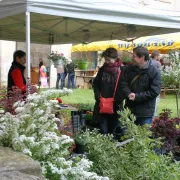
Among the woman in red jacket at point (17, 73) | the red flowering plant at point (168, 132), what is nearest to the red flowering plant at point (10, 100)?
the red flowering plant at point (168, 132)

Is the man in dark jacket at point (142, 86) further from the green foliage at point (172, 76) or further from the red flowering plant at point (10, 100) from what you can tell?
the green foliage at point (172, 76)

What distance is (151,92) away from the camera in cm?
405

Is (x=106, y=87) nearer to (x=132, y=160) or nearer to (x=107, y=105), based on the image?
(x=107, y=105)

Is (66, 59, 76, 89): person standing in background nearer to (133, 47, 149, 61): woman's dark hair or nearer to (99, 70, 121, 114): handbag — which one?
(99, 70, 121, 114): handbag

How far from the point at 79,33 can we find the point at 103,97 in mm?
3006

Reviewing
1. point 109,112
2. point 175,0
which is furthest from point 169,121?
point 175,0

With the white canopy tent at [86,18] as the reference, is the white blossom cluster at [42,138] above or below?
below

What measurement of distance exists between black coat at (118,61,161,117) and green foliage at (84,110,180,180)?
1.77 m

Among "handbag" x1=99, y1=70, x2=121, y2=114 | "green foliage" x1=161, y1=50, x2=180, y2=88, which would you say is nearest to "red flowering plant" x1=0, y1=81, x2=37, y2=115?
"handbag" x1=99, y1=70, x2=121, y2=114

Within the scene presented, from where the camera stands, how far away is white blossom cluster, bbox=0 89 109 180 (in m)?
2.02

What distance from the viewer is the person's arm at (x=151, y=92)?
4.01 metres

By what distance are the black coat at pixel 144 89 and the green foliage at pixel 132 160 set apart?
1768mm

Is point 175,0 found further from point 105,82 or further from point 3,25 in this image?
point 105,82

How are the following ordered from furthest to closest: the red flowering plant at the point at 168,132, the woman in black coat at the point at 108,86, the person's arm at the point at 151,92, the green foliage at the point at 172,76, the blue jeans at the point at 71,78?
the blue jeans at the point at 71,78 < the green foliage at the point at 172,76 < the woman in black coat at the point at 108,86 < the person's arm at the point at 151,92 < the red flowering plant at the point at 168,132
